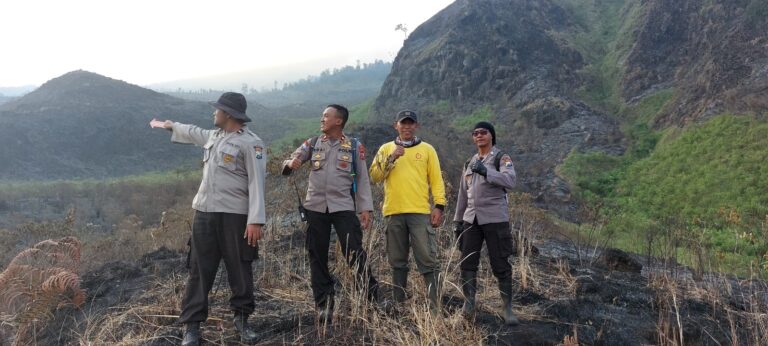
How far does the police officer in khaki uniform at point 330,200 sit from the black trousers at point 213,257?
0.48 m

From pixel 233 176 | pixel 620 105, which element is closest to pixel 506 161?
pixel 233 176

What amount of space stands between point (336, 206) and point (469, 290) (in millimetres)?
1217

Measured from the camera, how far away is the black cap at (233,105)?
328 cm

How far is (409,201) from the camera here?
12.2 ft

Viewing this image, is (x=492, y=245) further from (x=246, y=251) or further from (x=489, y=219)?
(x=246, y=251)

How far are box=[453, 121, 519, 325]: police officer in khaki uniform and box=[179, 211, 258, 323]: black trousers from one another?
1.59 metres

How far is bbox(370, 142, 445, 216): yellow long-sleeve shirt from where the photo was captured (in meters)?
3.74

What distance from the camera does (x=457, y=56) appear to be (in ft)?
106

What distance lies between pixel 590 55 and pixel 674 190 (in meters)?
18.4

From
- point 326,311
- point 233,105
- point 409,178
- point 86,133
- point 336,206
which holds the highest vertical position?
point 233,105

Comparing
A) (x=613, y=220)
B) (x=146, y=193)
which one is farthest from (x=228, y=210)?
(x=146, y=193)

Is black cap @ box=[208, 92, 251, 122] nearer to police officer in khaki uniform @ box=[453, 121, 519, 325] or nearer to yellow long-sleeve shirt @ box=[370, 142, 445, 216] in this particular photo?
yellow long-sleeve shirt @ box=[370, 142, 445, 216]

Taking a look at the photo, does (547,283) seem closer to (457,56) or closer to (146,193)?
(146,193)

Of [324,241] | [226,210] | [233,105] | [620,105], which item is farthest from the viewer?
[620,105]
